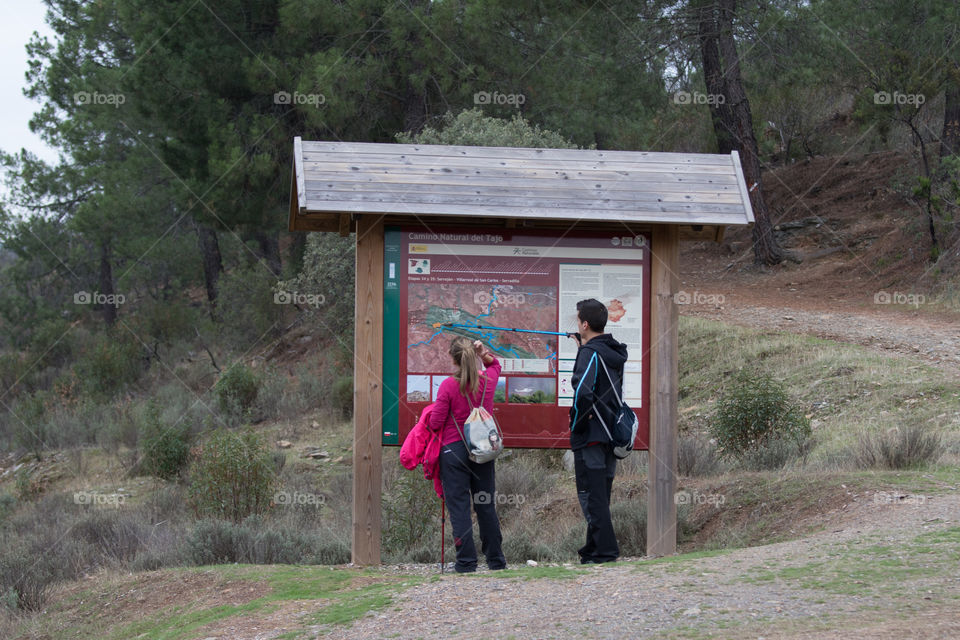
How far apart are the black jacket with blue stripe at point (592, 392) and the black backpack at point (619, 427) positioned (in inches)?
0.8

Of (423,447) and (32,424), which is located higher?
(423,447)

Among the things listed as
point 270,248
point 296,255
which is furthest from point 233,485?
point 270,248

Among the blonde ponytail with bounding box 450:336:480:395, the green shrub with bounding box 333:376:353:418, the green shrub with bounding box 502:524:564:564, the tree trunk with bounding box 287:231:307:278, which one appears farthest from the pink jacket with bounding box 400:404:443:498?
the tree trunk with bounding box 287:231:307:278

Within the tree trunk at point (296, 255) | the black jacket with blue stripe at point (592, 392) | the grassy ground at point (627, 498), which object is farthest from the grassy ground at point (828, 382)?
the tree trunk at point (296, 255)

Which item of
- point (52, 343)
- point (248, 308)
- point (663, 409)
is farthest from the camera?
point (52, 343)

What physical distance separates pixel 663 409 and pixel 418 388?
1838mm

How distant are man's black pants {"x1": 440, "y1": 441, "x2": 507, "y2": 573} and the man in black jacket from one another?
64cm

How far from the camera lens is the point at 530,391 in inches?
289

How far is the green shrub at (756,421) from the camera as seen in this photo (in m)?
9.95

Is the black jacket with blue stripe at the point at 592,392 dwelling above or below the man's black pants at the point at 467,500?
above

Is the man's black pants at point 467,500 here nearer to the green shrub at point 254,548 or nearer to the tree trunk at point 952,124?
the green shrub at point 254,548

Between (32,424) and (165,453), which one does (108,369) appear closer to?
(32,424)

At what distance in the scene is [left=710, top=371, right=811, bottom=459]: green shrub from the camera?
9945 millimetres

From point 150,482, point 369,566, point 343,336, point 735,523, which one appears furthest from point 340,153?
point 343,336
